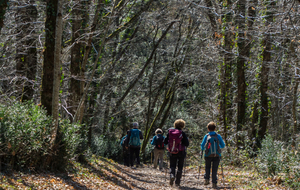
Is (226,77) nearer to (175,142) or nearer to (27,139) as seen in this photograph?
(175,142)

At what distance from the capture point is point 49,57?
822 cm

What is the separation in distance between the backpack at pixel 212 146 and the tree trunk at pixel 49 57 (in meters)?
4.37

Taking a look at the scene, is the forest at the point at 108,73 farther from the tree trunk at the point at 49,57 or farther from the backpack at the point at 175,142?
the backpack at the point at 175,142

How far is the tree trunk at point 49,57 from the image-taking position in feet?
26.6

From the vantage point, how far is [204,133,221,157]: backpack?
7938mm

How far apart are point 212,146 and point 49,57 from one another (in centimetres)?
502

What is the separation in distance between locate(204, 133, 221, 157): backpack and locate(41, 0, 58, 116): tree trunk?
14.3 ft

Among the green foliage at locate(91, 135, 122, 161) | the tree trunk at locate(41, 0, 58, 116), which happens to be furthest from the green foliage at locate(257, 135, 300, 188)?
the green foliage at locate(91, 135, 122, 161)

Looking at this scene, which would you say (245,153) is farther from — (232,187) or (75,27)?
(75,27)

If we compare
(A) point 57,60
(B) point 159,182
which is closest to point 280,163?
(B) point 159,182

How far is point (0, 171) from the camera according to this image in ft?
19.2

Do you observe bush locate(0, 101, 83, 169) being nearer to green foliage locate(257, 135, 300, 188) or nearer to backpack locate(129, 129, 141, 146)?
backpack locate(129, 129, 141, 146)

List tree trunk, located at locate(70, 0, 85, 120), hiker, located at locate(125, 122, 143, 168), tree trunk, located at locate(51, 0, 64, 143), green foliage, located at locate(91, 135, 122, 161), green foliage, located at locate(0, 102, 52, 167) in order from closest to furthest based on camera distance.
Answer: green foliage, located at locate(0, 102, 52, 167), tree trunk, located at locate(51, 0, 64, 143), tree trunk, located at locate(70, 0, 85, 120), hiker, located at locate(125, 122, 143, 168), green foliage, located at locate(91, 135, 122, 161)

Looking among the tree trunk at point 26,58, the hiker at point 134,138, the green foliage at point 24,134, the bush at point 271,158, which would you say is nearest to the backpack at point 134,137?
the hiker at point 134,138
